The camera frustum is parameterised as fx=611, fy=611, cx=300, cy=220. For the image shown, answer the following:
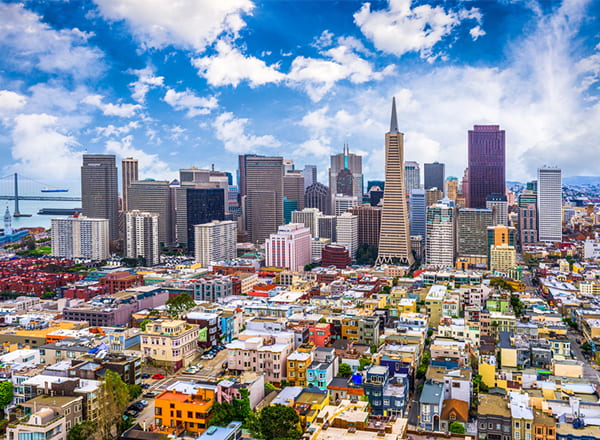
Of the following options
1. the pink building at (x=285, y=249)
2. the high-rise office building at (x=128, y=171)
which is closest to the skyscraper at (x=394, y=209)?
the pink building at (x=285, y=249)

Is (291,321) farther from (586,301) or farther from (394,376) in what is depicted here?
(586,301)

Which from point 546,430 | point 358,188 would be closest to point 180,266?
point 546,430

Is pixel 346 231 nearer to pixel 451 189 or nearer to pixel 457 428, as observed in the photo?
pixel 451 189

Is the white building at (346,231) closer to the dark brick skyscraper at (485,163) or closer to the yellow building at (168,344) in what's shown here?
the dark brick skyscraper at (485,163)

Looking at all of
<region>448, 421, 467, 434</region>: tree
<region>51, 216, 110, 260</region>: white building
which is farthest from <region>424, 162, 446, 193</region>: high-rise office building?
<region>448, 421, 467, 434</region>: tree

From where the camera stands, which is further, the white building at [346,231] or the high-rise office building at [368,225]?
the high-rise office building at [368,225]

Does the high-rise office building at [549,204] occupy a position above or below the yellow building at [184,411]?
above
